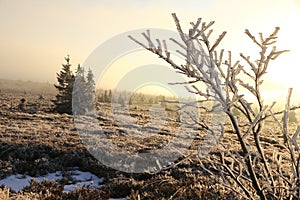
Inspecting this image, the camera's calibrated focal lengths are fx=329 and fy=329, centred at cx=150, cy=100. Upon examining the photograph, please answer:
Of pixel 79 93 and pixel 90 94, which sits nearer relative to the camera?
pixel 79 93

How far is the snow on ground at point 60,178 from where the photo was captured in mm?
9015

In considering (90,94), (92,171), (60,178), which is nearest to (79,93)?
(90,94)

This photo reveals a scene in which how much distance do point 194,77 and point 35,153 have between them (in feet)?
39.4

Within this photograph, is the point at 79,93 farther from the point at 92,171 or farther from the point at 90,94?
the point at 92,171

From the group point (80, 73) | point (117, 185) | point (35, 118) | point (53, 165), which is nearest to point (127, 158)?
point (53, 165)

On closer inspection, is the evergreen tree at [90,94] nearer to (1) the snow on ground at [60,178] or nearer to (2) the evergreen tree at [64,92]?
(2) the evergreen tree at [64,92]

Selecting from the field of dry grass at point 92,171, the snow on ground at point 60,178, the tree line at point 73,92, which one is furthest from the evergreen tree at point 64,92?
the snow on ground at point 60,178

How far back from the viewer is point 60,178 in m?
10.2

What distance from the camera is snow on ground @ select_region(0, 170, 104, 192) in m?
9.01

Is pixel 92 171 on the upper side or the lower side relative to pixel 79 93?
lower

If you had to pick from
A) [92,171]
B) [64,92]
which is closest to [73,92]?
[64,92]

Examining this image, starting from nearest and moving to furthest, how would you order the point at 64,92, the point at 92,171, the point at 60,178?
the point at 60,178, the point at 92,171, the point at 64,92

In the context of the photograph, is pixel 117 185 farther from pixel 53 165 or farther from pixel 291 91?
pixel 291 91

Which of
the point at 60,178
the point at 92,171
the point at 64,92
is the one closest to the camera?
the point at 60,178
